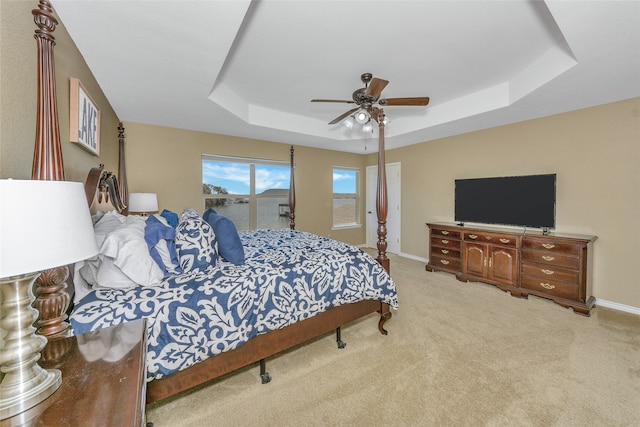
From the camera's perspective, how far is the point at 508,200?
366 centimetres

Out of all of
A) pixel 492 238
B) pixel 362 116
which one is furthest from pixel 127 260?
pixel 492 238

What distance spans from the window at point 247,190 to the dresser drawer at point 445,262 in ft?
9.59

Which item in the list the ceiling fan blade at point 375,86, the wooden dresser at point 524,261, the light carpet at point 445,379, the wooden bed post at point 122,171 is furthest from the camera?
the wooden bed post at point 122,171

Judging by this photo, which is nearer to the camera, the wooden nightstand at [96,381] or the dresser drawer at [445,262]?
the wooden nightstand at [96,381]

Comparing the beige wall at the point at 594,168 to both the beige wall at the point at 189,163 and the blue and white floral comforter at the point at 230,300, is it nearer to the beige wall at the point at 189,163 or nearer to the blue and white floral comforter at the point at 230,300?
the blue and white floral comforter at the point at 230,300

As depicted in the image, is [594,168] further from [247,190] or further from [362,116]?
[247,190]

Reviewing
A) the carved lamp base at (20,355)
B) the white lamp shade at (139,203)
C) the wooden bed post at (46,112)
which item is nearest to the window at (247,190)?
the white lamp shade at (139,203)

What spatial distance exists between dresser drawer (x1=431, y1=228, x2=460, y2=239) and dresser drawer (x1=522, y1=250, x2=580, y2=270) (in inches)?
35.0

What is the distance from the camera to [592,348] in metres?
2.15

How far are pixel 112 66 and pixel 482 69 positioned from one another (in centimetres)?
361

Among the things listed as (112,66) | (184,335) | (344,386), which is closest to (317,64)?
(112,66)

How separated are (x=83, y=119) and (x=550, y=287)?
5.02 m

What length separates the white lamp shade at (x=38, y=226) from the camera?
598 millimetres

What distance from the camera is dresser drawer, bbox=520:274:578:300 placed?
2.88m
